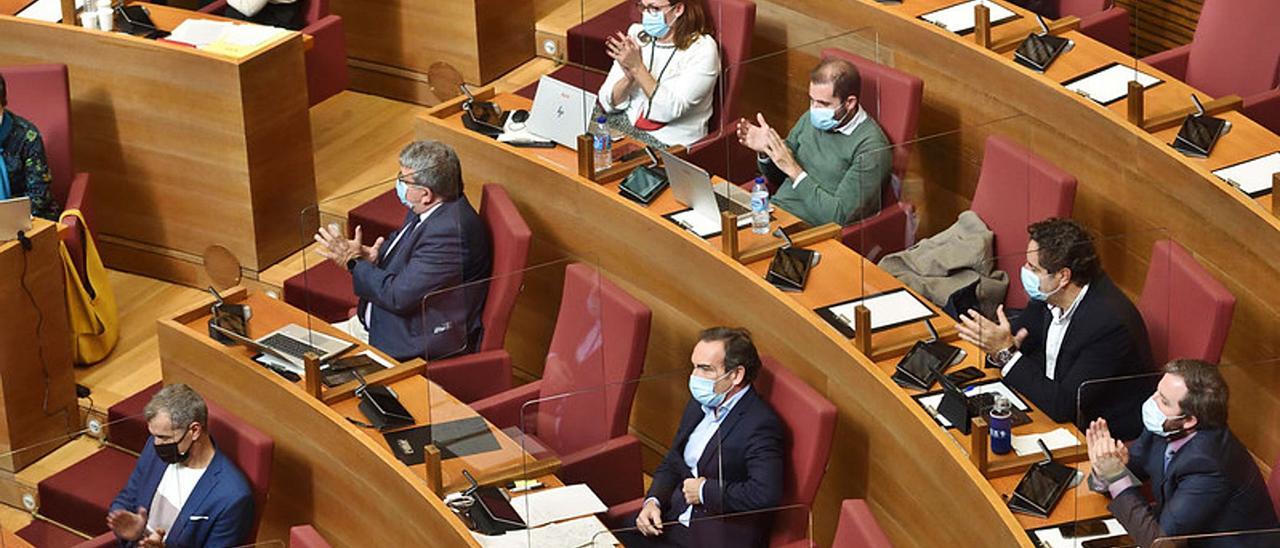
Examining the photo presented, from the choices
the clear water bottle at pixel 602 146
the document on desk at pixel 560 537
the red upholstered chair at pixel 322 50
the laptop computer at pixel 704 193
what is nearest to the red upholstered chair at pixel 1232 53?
the laptop computer at pixel 704 193

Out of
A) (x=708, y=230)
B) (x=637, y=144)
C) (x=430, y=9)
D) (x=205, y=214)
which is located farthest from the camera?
(x=430, y=9)

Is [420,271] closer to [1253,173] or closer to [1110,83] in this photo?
[1110,83]

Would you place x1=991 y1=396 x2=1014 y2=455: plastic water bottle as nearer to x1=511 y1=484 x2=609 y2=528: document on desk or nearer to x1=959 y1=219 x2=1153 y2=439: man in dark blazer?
x1=959 y1=219 x2=1153 y2=439: man in dark blazer

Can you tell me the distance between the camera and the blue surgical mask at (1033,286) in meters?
3.63

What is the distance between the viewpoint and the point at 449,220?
4.19m

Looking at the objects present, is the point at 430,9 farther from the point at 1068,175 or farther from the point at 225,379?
the point at 1068,175

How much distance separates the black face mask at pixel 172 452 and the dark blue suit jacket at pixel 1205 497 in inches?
64.3

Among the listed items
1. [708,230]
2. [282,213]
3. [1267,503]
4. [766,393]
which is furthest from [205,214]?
[1267,503]


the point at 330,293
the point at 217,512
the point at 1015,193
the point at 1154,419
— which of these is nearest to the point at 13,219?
the point at 330,293

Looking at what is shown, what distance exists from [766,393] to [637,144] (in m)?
0.91

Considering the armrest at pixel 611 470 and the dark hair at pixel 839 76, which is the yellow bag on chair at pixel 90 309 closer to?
the armrest at pixel 611 470

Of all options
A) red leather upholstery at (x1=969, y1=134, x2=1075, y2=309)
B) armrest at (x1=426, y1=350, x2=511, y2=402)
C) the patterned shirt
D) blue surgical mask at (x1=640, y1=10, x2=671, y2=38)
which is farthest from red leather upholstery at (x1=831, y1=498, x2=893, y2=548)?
the patterned shirt

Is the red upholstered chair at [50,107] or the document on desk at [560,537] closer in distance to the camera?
the document on desk at [560,537]

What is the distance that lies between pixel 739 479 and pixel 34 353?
5.30 ft
